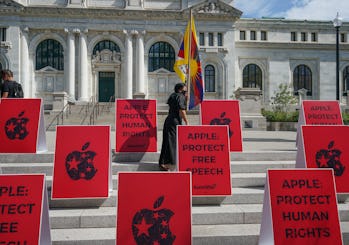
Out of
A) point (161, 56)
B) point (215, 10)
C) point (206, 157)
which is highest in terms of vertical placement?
point (215, 10)

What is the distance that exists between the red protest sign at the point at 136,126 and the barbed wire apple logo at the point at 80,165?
84.7 inches

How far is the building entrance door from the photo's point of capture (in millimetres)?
36375

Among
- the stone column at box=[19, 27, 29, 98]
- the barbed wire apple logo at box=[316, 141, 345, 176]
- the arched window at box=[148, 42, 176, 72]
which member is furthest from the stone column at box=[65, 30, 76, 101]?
the barbed wire apple logo at box=[316, 141, 345, 176]

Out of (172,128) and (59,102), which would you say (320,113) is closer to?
(172,128)

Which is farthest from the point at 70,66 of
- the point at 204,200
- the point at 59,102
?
the point at 204,200

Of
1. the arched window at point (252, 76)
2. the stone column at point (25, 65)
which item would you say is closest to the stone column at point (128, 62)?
the stone column at point (25, 65)

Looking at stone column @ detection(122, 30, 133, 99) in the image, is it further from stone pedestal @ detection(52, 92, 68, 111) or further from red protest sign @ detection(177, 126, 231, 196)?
red protest sign @ detection(177, 126, 231, 196)

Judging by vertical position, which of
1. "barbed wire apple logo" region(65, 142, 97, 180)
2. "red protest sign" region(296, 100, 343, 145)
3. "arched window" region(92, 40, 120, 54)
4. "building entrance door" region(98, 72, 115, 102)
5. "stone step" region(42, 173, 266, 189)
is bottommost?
"stone step" region(42, 173, 266, 189)

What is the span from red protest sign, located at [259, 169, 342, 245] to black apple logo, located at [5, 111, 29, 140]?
233 inches

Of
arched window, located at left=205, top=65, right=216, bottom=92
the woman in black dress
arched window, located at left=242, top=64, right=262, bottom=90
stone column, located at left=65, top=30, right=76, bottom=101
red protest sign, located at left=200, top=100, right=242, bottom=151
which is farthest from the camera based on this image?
arched window, located at left=242, top=64, right=262, bottom=90

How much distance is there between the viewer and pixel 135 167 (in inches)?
278

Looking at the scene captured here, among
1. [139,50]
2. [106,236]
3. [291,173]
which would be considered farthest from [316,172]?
[139,50]

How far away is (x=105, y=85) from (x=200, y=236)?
33.7 metres

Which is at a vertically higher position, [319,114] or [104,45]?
[104,45]
